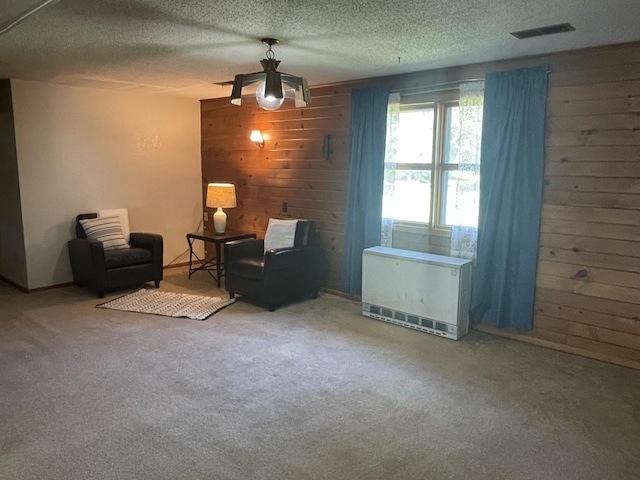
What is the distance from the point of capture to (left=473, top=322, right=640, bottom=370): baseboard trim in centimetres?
339

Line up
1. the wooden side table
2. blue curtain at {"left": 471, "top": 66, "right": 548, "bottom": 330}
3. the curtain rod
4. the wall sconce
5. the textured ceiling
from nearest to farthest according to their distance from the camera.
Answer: the textured ceiling → blue curtain at {"left": 471, "top": 66, "right": 548, "bottom": 330} → the curtain rod → the wooden side table → the wall sconce

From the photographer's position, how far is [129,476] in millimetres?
2139

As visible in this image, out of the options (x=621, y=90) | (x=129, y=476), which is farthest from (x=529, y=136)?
(x=129, y=476)

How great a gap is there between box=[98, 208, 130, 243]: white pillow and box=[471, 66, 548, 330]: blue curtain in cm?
394

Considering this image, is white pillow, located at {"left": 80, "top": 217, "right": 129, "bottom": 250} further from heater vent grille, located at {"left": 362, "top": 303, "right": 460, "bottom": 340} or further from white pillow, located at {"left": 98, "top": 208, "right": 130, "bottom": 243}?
heater vent grille, located at {"left": 362, "top": 303, "right": 460, "bottom": 340}

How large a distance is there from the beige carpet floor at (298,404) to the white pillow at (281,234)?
1.05 metres

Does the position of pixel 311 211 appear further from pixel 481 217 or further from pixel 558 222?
pixel 558 222

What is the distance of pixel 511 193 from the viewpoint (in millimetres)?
3762

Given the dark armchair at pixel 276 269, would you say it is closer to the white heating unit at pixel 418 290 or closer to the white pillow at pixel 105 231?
the white heating unit at pixel 418 290

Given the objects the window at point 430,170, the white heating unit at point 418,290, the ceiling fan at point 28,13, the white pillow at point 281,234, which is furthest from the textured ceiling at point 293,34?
the white heating unit at point 418,290

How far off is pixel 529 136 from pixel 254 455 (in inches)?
118

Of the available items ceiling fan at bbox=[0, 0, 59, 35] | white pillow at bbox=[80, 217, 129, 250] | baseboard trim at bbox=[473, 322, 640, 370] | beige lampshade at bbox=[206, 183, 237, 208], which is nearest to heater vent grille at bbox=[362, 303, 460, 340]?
baseboard trim at bbox=[473, 322, 640, 370]

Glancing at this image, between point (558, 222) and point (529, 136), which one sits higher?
point (529, 136)

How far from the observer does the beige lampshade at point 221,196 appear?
575cm
